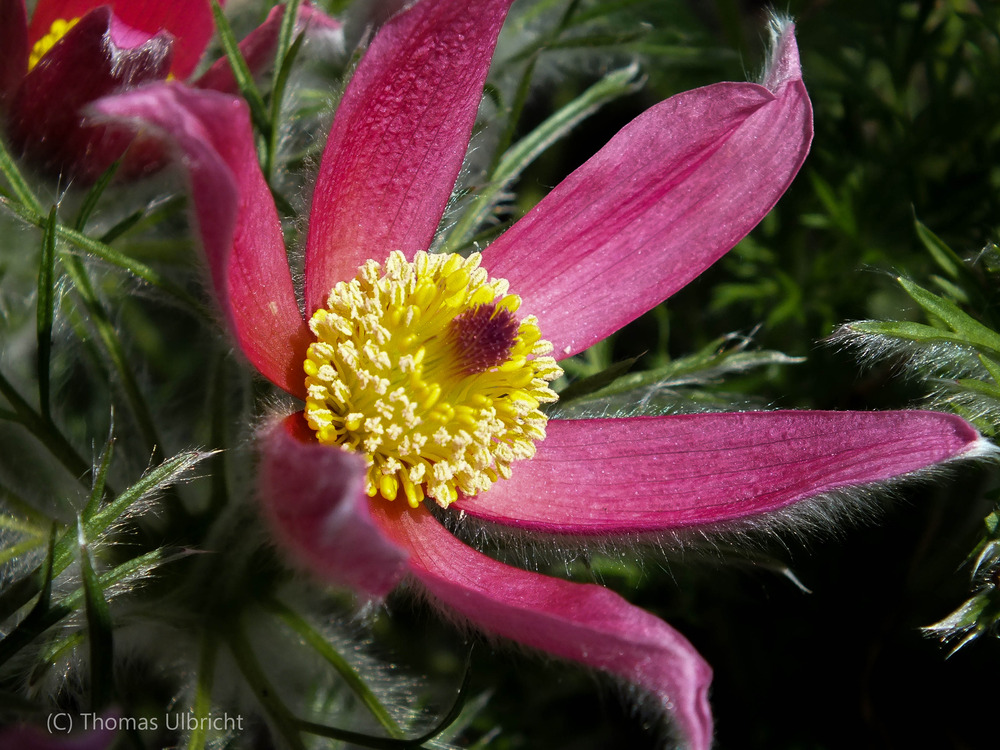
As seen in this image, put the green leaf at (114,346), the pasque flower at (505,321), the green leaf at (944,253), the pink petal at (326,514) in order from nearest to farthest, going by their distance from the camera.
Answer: the pink petal at (326,514) < the pasque flower at (505,321) < the green leaf at (114,346) < the green leaf at (944,253)

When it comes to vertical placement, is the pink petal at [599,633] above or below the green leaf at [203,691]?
above

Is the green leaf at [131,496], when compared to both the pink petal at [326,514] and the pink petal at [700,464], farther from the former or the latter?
the pink petal at [700,464]

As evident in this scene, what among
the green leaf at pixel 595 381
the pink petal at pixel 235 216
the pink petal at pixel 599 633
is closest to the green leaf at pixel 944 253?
the green leaf at pixel 595 381

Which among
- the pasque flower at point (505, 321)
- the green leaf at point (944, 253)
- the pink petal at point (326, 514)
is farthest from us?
the green leaf at point (944, 253)

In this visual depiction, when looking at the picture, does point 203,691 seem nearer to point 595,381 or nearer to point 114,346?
point 114,346

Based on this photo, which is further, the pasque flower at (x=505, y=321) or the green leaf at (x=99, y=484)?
the pasque flower at (x=505, y=321)

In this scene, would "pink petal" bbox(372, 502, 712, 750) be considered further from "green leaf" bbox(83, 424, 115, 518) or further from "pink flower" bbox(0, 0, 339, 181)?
"pink flower" bbox(0, 0, 339, 181)


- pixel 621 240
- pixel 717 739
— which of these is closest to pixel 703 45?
pixel 621 240
